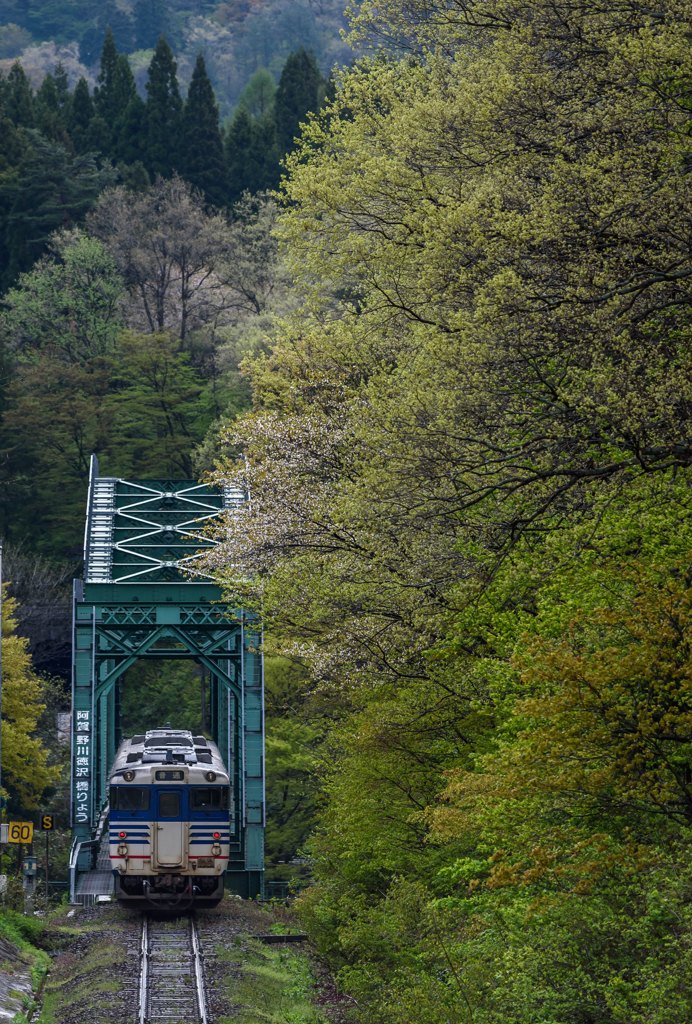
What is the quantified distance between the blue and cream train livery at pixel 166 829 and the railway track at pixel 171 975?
750mm

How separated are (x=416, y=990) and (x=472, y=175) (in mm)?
14432

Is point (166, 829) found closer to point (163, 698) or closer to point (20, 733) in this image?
point (20, 733)

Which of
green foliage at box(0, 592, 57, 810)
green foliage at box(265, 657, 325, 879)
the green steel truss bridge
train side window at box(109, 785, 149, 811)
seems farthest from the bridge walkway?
green foliage at box(0, 592, 57, 810)

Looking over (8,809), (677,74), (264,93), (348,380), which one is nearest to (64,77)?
(264,93)

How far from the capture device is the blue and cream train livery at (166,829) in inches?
1216

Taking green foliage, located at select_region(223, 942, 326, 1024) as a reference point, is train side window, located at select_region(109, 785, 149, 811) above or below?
above

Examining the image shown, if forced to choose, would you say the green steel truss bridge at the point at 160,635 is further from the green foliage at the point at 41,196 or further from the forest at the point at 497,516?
the green foliage at the point at 41,196

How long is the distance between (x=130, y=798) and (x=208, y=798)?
1545 millimetres

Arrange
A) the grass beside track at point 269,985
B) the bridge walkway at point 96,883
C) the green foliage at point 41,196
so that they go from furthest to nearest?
1. the green foliage at point 41,196
2. the bridge walkway at point 96,883
3. the grass beside track at point 269,985

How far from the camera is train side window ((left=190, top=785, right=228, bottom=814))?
31.0m

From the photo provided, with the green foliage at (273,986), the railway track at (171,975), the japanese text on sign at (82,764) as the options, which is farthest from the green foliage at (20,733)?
the green foliage at (273,986)

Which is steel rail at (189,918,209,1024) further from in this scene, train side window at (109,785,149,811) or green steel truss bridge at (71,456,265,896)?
green steel truss bridge at (71,456,265,896)

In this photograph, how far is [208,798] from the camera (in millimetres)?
31203

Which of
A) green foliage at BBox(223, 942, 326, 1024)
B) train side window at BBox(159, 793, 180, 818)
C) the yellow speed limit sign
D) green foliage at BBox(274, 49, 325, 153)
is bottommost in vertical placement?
green foliage at BBox(223, 942, 326, 1024)
